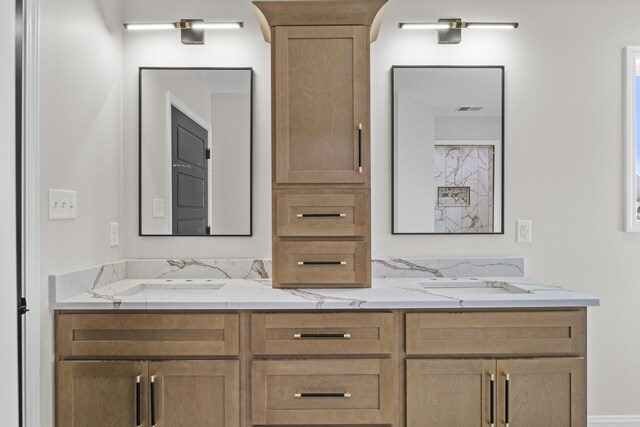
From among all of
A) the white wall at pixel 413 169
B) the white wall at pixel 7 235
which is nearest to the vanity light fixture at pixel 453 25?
the white wall at pixel 413 169

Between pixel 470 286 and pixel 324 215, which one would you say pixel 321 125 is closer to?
pixel 324 215

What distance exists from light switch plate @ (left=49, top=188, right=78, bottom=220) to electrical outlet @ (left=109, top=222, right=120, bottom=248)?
36 cm

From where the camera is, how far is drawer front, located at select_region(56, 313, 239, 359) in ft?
5.91

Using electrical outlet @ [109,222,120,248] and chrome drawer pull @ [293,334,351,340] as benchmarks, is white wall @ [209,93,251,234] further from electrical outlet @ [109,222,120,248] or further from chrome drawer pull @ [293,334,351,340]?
chrome drawer pull @ [293,334,351,340]

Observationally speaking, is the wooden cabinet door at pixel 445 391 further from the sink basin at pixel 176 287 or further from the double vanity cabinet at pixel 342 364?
the sink basin at pixel 176 287

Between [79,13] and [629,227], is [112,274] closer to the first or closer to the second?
[79,13]

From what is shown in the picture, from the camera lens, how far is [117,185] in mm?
2396

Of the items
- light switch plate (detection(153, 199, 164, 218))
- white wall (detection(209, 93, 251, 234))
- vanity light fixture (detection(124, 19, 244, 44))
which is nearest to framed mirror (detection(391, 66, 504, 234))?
white wall (detection(209, 93, 251, 234))

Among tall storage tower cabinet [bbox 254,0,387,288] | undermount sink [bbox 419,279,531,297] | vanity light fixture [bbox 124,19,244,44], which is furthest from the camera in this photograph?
vanity light fixture [bbox 124,19,244,44]

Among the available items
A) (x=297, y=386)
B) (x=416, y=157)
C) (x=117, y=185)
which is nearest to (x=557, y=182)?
(x=416, y=157)

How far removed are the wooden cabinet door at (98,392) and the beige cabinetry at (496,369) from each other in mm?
1070

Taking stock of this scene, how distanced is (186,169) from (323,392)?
1338 mm

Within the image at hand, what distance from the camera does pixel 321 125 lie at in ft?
6.77

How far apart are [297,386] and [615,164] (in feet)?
6.60
